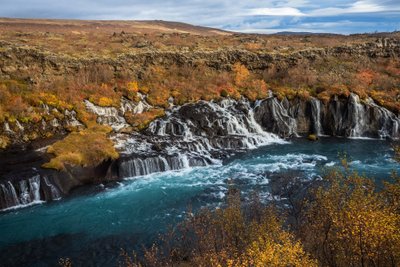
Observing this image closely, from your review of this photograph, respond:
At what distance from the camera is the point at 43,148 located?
41.2 metres

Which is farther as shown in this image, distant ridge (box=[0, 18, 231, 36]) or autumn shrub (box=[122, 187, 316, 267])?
distant ridge (box=[0, 18, 231, 36])

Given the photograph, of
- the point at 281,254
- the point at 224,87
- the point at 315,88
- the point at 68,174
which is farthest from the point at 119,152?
the point at 315,88

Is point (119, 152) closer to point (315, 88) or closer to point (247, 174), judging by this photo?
point (247, 174)

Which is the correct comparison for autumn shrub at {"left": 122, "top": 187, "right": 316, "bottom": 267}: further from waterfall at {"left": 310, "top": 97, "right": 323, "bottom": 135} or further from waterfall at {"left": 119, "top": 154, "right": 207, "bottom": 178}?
waterfall at {"left": 310, "top": 97, "right": 323, "bottom": 135}

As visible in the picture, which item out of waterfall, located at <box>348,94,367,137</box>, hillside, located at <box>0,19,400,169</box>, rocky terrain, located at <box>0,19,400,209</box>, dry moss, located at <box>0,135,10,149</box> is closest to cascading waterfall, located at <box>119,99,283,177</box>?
rocky terrain, located at <box>0,19,400,209</box>

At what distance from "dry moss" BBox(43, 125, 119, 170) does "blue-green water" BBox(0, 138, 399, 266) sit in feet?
12.6

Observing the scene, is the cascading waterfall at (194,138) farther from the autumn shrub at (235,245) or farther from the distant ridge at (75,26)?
the distant ridge at (75,26)

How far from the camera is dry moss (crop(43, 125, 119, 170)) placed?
126 feet

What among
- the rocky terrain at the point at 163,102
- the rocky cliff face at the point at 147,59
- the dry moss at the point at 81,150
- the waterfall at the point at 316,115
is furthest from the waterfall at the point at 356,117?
the dry moss at the point at 81,150

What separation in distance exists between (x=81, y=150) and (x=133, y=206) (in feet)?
36.6

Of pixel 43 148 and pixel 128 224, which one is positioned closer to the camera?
pixel 128 224

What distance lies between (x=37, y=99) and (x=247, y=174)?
26.7 metres

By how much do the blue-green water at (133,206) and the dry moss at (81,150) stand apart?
383 centimetres

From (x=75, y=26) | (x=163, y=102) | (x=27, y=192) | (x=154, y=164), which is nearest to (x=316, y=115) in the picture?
(x=163, y=102)
